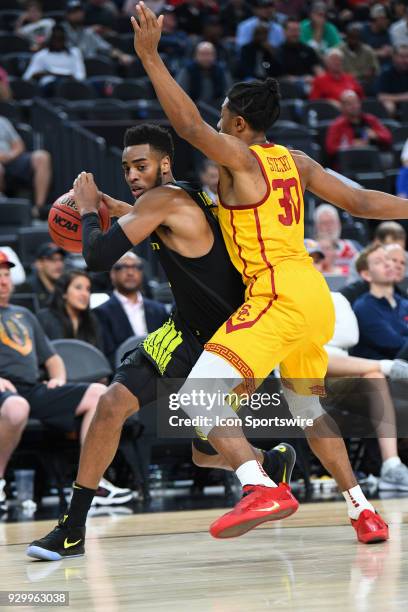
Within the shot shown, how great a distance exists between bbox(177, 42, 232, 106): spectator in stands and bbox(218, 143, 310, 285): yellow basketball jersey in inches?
371

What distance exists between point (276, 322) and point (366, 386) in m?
3.36

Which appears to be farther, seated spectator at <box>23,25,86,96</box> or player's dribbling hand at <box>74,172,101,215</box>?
seated spectator at <box>23,25,86,96</box>

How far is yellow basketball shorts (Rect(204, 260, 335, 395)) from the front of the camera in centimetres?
423

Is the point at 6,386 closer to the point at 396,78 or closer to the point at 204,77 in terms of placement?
the point at 204,77

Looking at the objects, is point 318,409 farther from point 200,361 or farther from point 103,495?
point 103,495

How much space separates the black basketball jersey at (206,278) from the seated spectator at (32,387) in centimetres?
277

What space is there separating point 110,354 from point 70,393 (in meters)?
0.93

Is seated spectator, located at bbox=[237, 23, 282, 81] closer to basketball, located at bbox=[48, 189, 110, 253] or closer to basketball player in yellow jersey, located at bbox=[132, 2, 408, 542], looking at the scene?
basketball, located at bbox=[48, 189, 110, 253]

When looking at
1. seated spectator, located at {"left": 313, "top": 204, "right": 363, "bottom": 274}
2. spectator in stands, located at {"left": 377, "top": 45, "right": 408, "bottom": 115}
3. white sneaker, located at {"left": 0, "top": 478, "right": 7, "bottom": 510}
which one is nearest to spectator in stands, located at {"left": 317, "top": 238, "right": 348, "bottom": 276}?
seated spectator, located at {"left": 313, "top": 204, "right": 363, "bottom": 274}

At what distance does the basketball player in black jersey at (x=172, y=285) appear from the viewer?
438 centimetres

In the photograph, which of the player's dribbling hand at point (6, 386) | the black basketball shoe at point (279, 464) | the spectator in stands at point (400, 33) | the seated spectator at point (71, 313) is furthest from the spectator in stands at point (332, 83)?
the black basketball shoe at point (279, 464)

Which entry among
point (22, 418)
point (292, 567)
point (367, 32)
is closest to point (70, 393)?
point (22, 418)

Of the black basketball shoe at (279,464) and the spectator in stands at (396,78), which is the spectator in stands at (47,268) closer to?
the black basketball shoe at (279,464)

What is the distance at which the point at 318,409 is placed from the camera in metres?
4.66
